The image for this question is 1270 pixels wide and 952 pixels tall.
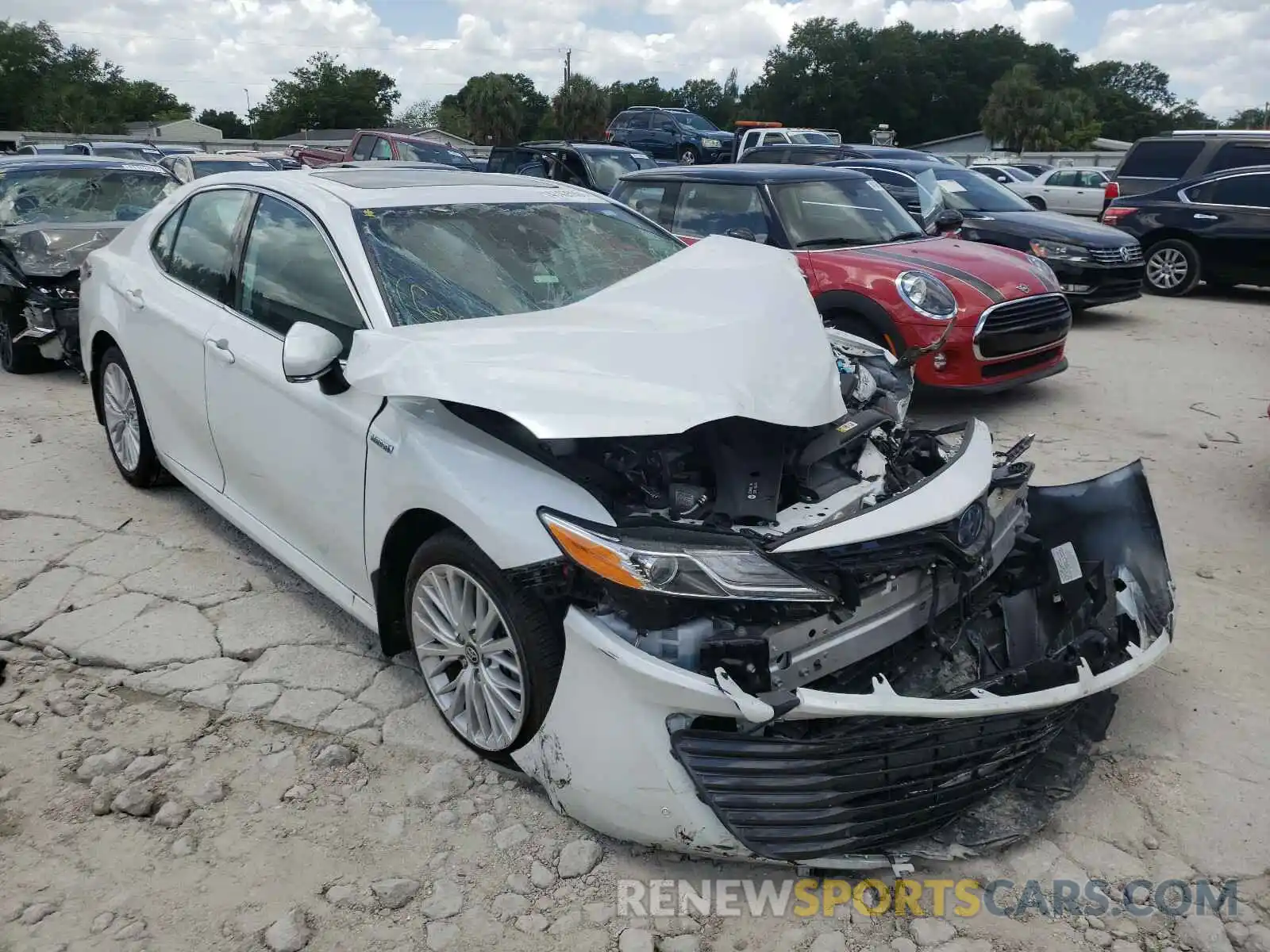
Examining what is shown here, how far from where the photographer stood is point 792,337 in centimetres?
300

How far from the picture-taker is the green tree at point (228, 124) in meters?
85.5

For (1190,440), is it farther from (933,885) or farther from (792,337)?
(933,885)

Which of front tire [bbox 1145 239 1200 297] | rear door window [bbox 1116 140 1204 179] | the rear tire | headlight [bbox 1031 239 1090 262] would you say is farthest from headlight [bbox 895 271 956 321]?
rear door window [bbox 1116 140 1204 179]

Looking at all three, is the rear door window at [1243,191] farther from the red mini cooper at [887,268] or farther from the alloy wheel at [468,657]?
the alloy wheel at [468,657]

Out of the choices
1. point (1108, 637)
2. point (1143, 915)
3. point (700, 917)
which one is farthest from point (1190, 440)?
point (700, 917)

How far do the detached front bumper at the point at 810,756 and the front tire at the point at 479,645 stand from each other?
0.32ft

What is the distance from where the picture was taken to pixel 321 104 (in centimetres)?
8162

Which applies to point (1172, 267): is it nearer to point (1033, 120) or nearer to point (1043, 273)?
point (1043, 273)

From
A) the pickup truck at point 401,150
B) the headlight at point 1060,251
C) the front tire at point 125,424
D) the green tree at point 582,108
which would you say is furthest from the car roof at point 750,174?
the green tree at point 582,108

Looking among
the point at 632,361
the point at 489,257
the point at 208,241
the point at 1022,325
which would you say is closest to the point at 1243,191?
the point at 1022,325

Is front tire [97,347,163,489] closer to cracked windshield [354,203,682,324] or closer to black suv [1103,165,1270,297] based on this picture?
cracked windshield [354,203,682,324]

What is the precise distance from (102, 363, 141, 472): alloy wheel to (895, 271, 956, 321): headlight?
4.43 metres

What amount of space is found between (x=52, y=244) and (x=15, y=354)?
3.16 feet

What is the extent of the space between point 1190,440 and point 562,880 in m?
5.26
